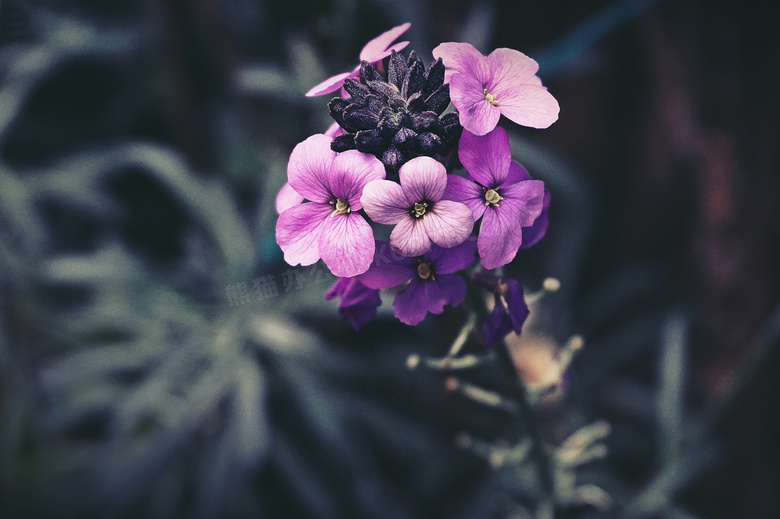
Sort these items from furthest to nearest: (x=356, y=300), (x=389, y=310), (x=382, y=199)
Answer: (x=389, y=310) < (x=356, y=300) < (x=382, y=199)

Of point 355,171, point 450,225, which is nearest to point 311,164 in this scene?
point 355,171

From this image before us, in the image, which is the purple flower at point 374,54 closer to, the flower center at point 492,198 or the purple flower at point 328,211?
the purple flower at point 328,211

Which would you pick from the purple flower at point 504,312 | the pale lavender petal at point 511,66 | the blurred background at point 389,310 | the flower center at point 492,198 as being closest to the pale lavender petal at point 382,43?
the pale lavender petal at point 511,66

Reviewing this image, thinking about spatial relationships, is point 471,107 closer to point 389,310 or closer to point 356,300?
point 356,300

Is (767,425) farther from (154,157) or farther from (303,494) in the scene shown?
(154,157)

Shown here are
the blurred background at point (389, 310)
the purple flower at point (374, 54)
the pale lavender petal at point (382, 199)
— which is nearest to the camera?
the pale lavender petal at point (382, 199)

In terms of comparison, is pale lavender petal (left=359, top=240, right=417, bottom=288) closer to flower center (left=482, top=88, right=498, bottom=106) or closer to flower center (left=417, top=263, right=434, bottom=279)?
flower center (left=417, top=263, right=434, bottom=279)

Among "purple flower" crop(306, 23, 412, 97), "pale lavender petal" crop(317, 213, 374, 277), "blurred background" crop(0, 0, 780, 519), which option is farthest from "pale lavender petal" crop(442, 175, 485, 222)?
"blurred background" crop(0, 0, 780, 519)
